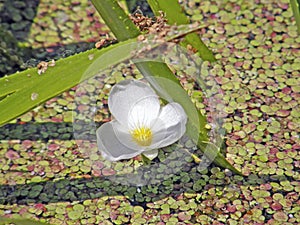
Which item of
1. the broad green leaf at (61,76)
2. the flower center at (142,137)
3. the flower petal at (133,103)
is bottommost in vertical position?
the flower center at (142,137)

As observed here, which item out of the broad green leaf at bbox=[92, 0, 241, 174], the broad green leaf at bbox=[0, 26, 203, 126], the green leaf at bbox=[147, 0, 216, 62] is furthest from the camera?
the green leaf at bbox=[147, 0, 216, 62]

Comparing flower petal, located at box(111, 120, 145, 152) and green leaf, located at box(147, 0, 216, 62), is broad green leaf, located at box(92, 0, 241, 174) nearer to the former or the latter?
green leaf, located at box(147, 0, 216, 62)

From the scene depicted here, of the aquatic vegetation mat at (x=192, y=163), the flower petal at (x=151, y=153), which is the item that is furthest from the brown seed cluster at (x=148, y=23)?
the aquatic vegetation mat at (x=192, y=163)

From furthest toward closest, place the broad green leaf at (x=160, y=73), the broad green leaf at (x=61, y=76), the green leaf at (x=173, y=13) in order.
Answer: the green leaf at (x=173, y=13) → the broad green leaf at (x=160, y=73) → the broad green leaf at (x=61, y=76)

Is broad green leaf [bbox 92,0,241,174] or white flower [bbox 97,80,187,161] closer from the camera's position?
broad green leaf [bbox 92,0,241,174]

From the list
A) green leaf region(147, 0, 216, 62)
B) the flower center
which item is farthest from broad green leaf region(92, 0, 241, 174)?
the flower center

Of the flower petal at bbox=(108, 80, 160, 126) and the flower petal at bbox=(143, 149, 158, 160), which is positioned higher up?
the flower petal at bbox=(108, 80, 160, 126)

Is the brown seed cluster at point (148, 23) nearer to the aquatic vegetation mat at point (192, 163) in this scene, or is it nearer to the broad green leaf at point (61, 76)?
the broad green leaf at point (61, 76)
